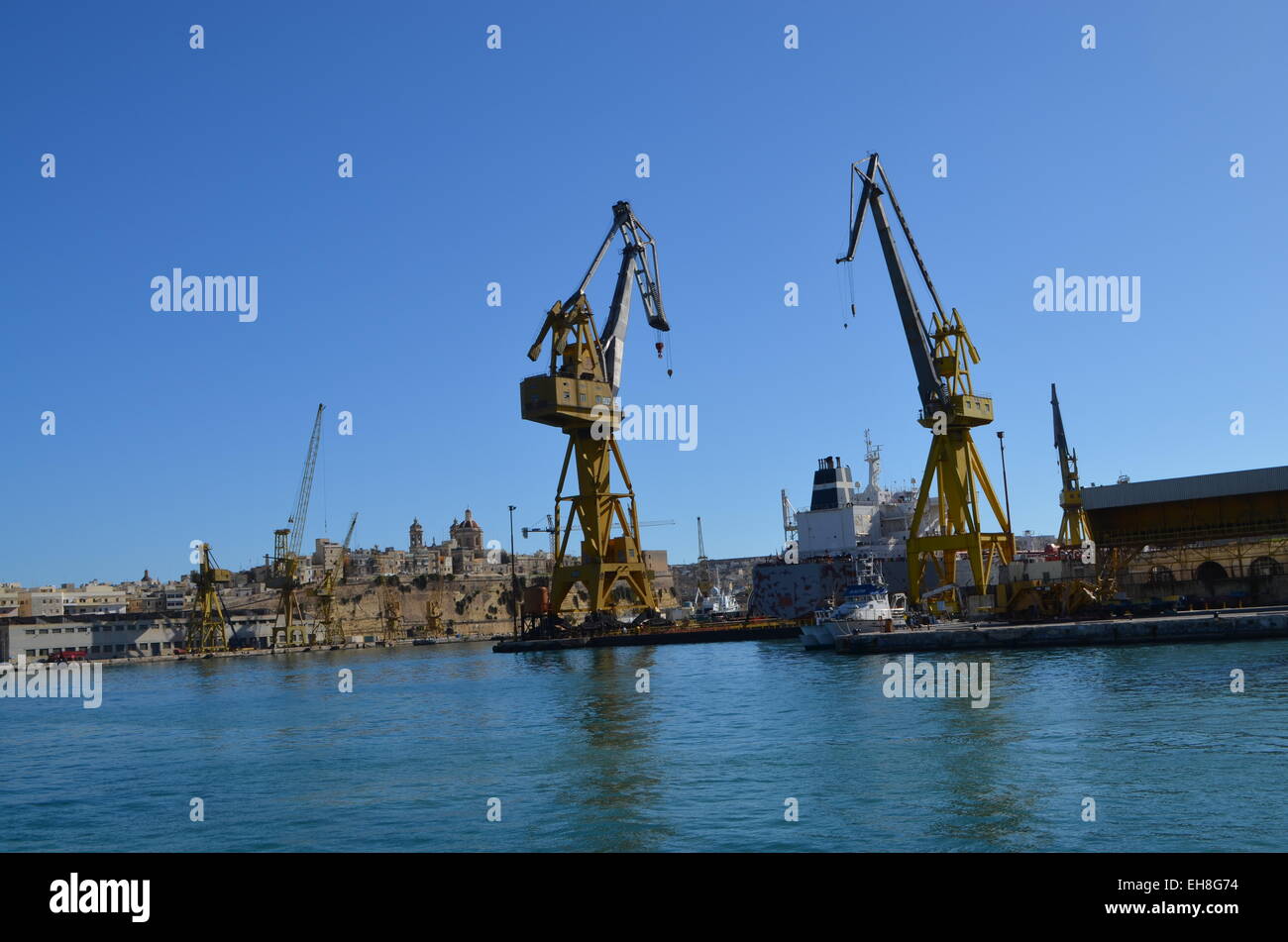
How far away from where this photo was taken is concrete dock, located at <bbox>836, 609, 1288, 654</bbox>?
4509 cm

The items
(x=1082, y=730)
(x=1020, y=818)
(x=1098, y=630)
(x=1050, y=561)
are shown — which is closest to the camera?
(x=1020, y=818)

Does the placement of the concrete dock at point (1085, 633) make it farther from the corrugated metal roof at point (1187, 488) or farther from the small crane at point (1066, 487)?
the small crane at point (1066, 487)

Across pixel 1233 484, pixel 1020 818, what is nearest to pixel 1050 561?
pixel 1233 484

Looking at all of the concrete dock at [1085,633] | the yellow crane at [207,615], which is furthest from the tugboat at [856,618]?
the yellow crane at [207,615]

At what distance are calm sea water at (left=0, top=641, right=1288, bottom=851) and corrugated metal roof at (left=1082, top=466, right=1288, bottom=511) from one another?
16.0 metres

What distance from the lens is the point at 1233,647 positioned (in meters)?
41.4

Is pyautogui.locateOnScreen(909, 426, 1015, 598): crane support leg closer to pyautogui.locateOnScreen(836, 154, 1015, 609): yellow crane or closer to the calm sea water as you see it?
pyautogui.locateOnScreen(836, 154, 1015, 609): yellow crane

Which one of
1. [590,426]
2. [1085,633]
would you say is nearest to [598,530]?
[590,426]

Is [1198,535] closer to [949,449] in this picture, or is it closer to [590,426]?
[949,449]

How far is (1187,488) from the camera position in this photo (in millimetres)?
55031

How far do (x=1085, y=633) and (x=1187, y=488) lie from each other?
11.7m
